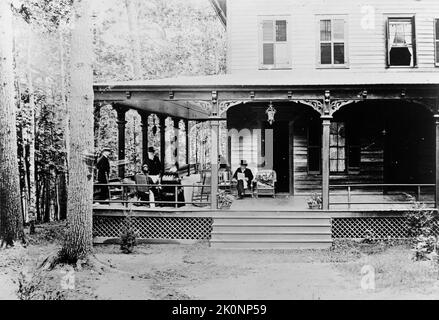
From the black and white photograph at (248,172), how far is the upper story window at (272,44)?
1.9 inches

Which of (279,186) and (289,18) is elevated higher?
(289,18)

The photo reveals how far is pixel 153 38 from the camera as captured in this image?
3469 centimetres

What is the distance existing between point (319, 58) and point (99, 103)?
25.7ft

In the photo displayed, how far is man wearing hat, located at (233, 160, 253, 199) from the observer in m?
14.6

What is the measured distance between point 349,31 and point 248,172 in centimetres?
620

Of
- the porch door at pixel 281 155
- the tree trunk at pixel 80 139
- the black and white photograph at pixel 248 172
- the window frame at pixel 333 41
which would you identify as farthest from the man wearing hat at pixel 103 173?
the window frame at pixel 333 41

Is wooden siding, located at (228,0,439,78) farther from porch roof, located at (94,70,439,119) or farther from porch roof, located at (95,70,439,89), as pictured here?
porch roof, located at (94,70,439,119)

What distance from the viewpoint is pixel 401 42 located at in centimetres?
1540

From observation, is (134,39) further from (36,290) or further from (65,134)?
(36,290)

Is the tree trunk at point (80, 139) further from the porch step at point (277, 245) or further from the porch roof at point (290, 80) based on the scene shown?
the porch step at point (277, 245)

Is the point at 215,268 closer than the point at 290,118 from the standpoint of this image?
Yes

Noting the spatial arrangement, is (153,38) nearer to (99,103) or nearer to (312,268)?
(99,103)

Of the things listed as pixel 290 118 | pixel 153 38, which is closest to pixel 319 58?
pixel 290 118

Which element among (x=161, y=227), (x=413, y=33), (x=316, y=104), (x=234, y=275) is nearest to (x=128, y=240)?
(x=161, y=227)
